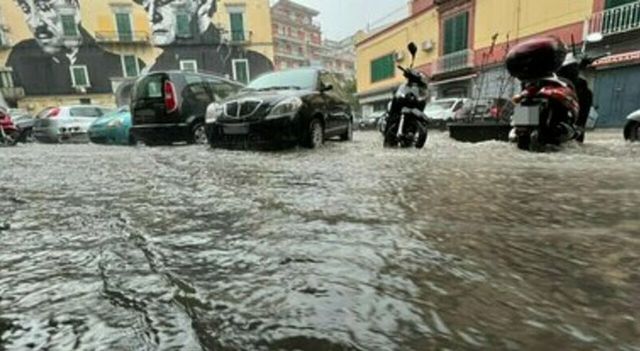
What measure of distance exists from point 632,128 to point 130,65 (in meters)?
31.2

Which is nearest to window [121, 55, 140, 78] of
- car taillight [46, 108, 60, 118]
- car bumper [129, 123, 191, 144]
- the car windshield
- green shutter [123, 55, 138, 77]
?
green shutter [123, 55, 138, 77]

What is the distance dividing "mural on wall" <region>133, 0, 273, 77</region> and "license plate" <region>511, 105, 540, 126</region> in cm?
2902

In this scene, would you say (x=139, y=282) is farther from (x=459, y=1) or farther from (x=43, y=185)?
(x=459, y=1)

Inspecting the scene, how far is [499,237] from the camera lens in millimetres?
1784

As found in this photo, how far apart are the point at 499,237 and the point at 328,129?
208 inches

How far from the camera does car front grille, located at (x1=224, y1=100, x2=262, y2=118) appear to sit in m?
5.79

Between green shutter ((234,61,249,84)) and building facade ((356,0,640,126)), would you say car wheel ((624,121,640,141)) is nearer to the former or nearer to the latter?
building facade ((356,0,640,126))

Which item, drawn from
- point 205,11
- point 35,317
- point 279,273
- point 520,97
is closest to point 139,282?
point 35,317

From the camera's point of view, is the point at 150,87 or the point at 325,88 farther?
the point at 150,87

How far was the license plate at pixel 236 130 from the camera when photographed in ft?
19.0

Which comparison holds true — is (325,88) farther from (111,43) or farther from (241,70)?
(111,43)

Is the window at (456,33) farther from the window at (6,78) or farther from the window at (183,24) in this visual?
the window at (6,78)

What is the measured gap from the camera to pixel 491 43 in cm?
1664

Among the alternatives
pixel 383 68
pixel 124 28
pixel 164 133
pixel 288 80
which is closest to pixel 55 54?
pixel 124 28
